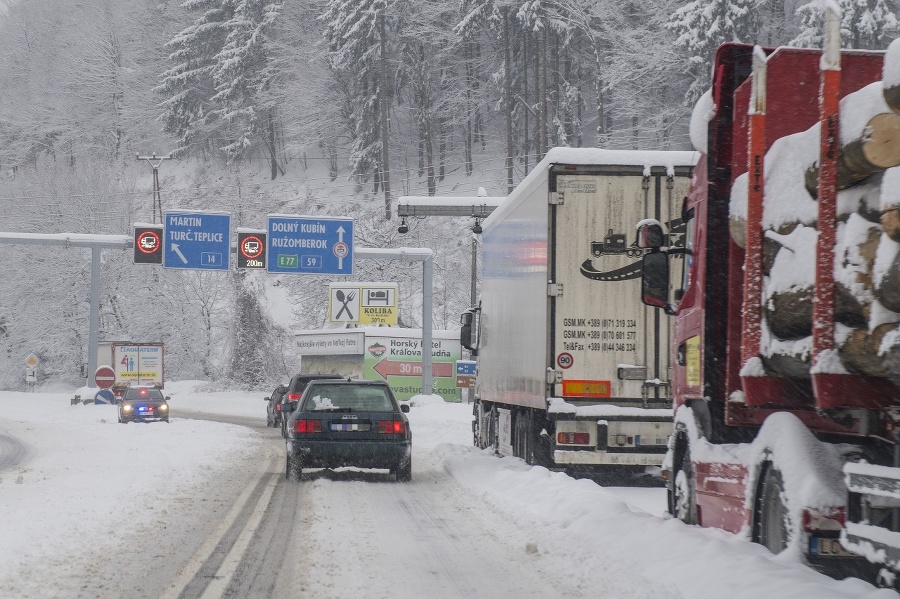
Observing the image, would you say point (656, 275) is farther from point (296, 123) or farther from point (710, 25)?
point (296, 123)

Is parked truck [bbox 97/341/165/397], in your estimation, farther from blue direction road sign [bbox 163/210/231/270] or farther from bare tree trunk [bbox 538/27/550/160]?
bare tree trunk [bbox 538/27/550/160]

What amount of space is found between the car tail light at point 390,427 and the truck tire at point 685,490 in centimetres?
622

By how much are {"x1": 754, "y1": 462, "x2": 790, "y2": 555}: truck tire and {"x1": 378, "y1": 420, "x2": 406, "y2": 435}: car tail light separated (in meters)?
8.77

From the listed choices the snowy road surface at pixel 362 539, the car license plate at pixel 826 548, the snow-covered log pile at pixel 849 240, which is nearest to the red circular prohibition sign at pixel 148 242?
the snowy road surface at pixel 362 539

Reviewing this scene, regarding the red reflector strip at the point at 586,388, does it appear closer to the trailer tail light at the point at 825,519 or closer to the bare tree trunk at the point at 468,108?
the trailer tail light at the point at 825,519

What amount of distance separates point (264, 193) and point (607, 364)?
76067 mm

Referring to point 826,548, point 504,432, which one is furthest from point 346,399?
point 826,548

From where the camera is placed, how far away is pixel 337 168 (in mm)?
94125

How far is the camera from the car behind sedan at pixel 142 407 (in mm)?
38188

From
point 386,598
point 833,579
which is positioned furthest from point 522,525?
point 833,579

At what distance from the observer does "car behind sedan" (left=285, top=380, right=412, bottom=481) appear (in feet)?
52.4

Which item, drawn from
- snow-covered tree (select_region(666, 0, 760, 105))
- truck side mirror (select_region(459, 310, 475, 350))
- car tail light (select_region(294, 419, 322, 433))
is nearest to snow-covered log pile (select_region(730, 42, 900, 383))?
car tail light (select_region(294, 419, 322, 433))

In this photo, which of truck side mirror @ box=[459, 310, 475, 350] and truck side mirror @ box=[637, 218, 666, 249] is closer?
truck side mirror @ box=[637, 218, 666, 249]

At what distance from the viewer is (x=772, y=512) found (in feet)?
24.7
